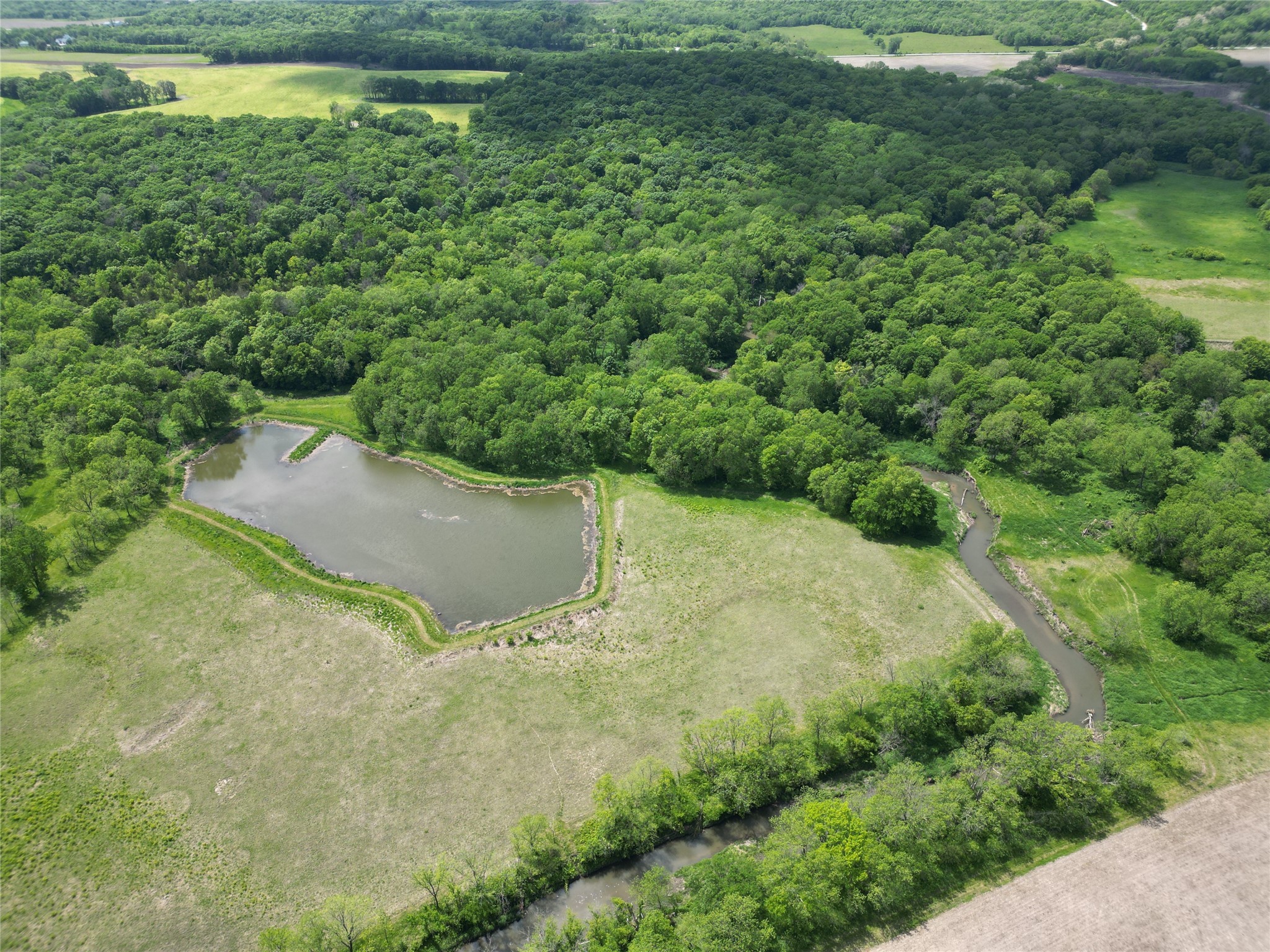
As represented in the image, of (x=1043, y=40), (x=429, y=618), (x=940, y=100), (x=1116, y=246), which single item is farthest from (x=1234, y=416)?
(x=1043, y=40)

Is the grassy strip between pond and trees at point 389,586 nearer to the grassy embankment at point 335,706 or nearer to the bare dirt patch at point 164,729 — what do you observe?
the grassy embankment at point 335,706

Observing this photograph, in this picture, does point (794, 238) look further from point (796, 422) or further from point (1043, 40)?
point (1043, 40)

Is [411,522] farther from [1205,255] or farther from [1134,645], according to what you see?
[1205,255]

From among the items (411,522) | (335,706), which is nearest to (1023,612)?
(335,706)

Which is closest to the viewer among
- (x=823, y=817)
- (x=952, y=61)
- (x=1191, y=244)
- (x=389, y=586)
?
(x=823, y=817)

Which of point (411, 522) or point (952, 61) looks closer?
point (411, 522)

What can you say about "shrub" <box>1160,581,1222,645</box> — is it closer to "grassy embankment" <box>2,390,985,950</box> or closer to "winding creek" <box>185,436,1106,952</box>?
"winding creek" <box>185,436,1106,952</box>
